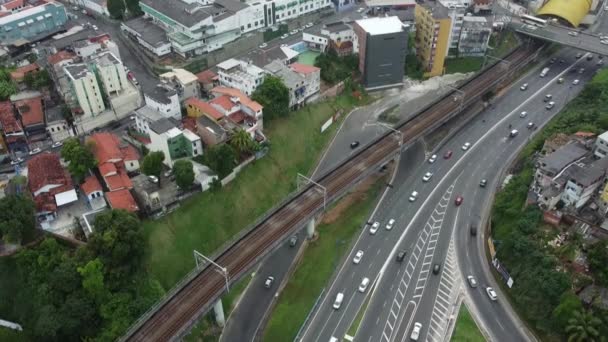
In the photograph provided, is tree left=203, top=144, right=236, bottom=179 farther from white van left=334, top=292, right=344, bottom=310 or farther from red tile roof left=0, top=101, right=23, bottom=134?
red tile roof left=0, top=101, right=23, bottom=134

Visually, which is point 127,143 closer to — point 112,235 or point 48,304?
point 112,235

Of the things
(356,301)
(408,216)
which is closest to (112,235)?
(356,301)

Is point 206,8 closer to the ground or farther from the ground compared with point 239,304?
farther from the ground

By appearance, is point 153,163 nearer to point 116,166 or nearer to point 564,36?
point 116,166

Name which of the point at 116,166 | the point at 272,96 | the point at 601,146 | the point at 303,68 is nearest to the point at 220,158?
the point at 116,166

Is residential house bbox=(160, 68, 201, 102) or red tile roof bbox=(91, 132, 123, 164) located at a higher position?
residential house bbox=(160, 68, 201, 102)

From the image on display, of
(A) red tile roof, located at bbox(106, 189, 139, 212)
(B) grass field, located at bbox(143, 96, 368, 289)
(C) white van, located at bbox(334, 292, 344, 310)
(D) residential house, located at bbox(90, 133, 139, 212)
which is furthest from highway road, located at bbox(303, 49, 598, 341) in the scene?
(D) residential house, located at bbox(90, 133, 139, 212)
